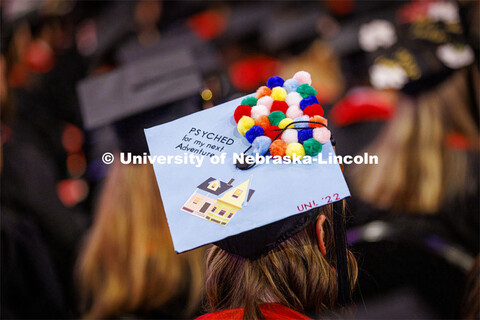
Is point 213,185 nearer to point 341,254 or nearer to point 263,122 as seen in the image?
point 263,122

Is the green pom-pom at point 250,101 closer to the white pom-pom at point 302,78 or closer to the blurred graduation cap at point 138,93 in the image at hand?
the white pom-pom at point 302,78

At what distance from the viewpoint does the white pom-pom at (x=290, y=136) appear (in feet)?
2.39

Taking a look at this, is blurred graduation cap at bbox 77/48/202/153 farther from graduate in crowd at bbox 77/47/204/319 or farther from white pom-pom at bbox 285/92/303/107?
white pom-pom at bbox 285/92/303/107

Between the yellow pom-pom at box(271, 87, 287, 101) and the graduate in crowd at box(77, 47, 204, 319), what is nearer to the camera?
the yellow pom-pom at box(271, 87, 287, 101)

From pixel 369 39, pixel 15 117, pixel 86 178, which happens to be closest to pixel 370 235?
pixel 86 178

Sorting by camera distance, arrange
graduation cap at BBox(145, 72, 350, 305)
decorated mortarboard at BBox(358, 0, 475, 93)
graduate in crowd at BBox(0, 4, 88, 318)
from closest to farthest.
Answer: graduation cap at BBox(145, 72, 350, 305) → graduate in crowd at BBox(0, 4, 88, 318) → decorated mortarboard at BBox(358, 0, 475, 93)

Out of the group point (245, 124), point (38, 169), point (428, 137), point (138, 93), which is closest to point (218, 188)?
point (245, 124)

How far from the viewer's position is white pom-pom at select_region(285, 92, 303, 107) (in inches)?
29.8

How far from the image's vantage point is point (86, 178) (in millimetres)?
1821

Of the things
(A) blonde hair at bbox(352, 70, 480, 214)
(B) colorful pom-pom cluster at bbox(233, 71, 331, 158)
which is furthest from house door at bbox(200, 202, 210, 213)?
(A) blonde hair at bbox(352, 70, 480, 214)

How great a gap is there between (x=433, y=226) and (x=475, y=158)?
0.46 m

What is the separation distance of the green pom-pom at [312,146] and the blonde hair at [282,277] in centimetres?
11

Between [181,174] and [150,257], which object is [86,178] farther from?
[181,174]

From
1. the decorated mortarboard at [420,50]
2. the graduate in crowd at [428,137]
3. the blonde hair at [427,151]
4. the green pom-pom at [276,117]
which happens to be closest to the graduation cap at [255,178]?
the green pom-pom at [276,117]
